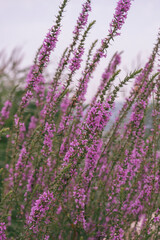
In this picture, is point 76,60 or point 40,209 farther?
point 76,60

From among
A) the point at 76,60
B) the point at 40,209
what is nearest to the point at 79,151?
the point at 40,209

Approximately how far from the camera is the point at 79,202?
3.21 m

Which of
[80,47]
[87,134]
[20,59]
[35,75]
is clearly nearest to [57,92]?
[35,75]

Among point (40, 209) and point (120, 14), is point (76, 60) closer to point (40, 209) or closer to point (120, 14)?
point (120, 14)

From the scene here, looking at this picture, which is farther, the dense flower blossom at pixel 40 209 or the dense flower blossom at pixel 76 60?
the dense flower blossom at pixel 76 60

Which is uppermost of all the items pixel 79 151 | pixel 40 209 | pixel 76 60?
pixel 76 60

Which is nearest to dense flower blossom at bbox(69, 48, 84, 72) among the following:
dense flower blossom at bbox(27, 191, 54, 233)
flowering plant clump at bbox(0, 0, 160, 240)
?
flowering plant clump at bbox(0, 0, 160, 240)

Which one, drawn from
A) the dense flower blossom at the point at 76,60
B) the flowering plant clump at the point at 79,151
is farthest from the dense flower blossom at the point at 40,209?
the dense flower blossom at the point at 76,60

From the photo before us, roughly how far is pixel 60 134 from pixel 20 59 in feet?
21.4

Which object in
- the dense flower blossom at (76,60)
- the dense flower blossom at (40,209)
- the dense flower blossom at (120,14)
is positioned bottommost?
the dense flower blossom at (40,209)

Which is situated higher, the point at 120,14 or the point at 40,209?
the point at 120,14

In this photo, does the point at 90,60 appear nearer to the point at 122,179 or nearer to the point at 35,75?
the point at 35,75

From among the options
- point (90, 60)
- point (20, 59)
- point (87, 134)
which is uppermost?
point (20, 59)

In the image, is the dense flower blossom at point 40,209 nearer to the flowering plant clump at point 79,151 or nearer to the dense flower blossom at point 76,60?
the flowering plant clump at point 79,151
